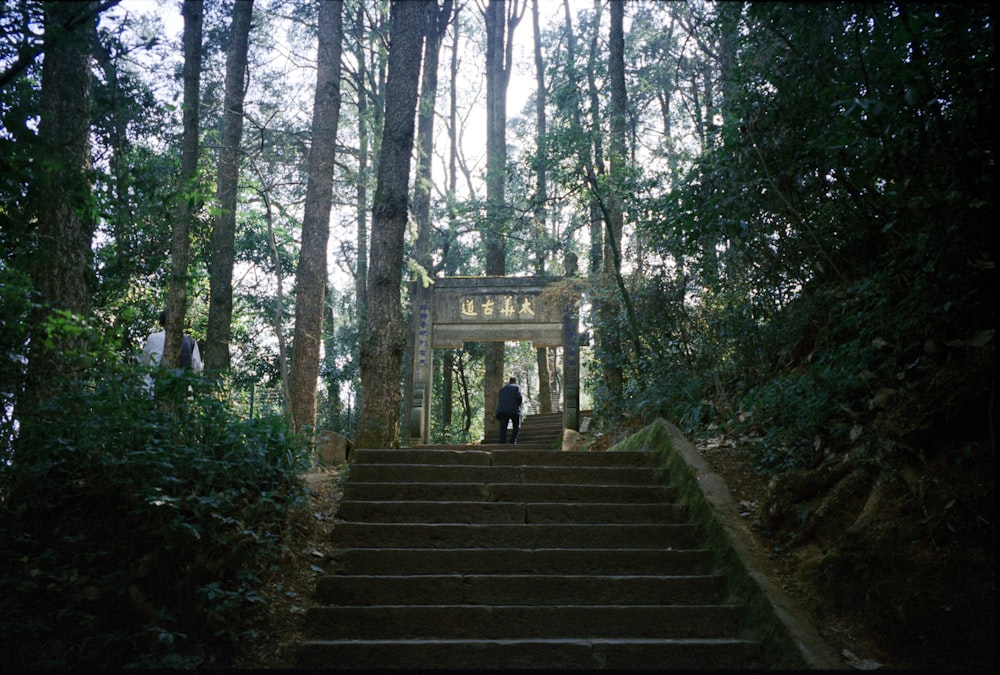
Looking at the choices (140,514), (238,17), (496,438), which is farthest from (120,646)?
(496,438)

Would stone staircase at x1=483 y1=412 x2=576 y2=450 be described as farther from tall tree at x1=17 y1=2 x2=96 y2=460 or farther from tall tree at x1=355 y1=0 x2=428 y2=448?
tall tree at x1=17 y1=2 x2=96 y2=460

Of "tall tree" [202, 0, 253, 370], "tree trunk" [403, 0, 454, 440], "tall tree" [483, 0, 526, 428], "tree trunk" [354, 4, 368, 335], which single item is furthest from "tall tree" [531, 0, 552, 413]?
"tall tree" [202, 0, 253, 370]

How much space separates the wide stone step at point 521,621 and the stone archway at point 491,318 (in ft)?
31.4

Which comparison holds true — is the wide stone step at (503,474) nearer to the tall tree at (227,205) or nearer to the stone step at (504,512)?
the stone step at (504,512)

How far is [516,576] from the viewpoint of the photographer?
4.70m

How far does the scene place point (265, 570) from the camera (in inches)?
168

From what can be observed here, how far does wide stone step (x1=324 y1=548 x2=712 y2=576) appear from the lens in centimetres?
491

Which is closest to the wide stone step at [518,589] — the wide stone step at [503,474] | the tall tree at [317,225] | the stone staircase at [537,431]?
the wide stone step at [503,474]

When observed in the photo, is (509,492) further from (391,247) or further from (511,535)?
(391,247)

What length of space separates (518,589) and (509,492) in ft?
4.57

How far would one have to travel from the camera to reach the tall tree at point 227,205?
985 centimetres

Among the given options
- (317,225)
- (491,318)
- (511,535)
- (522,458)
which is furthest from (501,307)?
(511,535)

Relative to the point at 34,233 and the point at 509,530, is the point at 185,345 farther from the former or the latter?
the point at 509,530

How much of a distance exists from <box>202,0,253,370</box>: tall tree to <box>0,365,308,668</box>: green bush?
17.3ft
